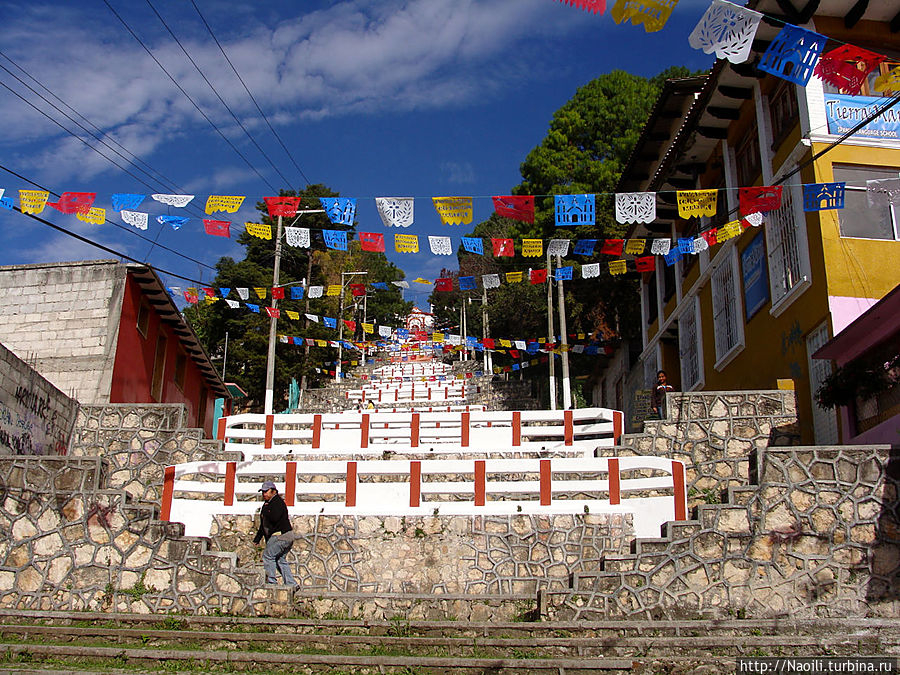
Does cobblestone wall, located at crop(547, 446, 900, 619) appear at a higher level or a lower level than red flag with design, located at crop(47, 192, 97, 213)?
lower

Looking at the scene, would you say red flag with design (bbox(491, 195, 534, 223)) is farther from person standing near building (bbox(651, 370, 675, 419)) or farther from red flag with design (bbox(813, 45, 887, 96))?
red flag with design (bbox(813, 45, 887, 96))

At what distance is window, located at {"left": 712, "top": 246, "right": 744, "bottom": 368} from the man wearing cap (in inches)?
451

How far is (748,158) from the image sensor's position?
60.2ft

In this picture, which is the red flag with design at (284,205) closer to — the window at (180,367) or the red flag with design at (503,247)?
the red flag with design at (503,247)

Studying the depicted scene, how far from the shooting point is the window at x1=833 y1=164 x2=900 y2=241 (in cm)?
1430

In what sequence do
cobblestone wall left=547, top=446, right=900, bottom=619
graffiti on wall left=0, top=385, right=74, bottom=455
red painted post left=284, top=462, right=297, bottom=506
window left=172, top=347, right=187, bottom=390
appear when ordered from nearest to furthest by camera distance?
1. cobblestone wall left=547, top=446, right=900, bottom=619
2. red painted post left=284, top=462, right=297, bottom=506
3. graffiti on wall left=0, top=385, right=74, bottom=455
4. window left=172, top=347, right=187, bottom=390

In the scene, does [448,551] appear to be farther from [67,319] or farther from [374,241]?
[67,319]

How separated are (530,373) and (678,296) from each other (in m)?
17.0

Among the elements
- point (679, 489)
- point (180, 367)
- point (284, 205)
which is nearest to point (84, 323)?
point (180, 367)

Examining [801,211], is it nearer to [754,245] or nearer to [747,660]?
[754,245]

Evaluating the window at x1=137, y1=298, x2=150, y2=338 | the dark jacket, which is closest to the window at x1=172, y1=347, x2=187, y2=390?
the window at x1=137, y1=298, x2=150, y2=338

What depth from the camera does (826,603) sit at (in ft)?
33.2

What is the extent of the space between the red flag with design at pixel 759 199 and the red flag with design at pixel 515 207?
4.00m

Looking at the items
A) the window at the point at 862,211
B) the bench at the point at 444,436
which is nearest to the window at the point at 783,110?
the window at the point at 862,211
